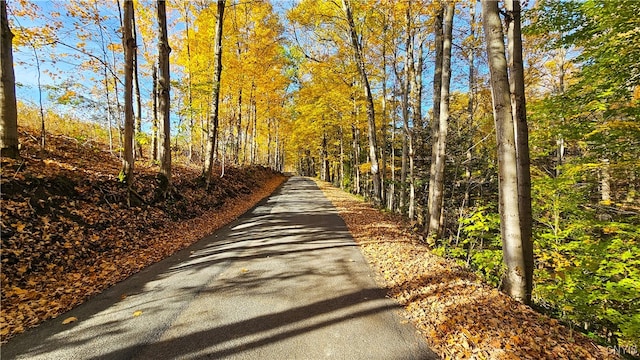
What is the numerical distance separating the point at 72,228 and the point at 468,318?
723 cm

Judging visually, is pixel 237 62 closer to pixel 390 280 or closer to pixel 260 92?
pixel 260 92

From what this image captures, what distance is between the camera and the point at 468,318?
3.57m

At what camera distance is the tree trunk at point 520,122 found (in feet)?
14.3

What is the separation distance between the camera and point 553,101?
20.4ft

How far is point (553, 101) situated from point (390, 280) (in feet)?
17.8

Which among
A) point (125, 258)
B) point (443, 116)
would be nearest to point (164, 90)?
point (125, 258)

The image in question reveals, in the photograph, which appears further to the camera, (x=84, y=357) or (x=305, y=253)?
(x=305, y=253)

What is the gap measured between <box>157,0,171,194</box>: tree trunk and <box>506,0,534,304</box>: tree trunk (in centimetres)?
930

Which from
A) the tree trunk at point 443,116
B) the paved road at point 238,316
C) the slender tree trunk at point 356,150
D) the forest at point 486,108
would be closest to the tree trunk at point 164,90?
the forest at point 486,108

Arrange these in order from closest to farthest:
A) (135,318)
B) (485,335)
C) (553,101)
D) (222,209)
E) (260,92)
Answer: (485,335) → (135,318) → (553,101) → (222,209) → (260,92)

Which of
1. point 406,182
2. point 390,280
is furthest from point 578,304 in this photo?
point 406,182

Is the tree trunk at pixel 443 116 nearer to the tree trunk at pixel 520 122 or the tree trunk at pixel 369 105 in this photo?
the tree trunk at pixel 520 122

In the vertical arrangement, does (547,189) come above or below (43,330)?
above

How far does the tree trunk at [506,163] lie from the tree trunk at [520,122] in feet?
0.67
